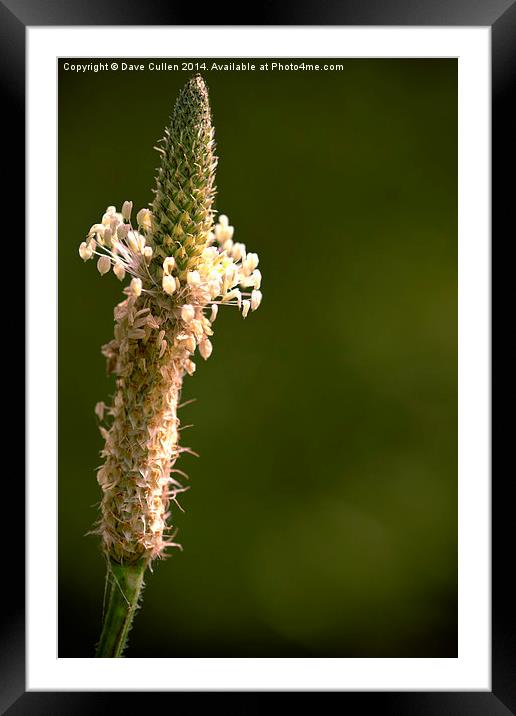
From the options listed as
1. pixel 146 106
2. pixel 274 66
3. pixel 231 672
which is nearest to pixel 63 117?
pixel 146 106

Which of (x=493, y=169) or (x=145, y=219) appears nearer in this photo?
(x=145, y=219)

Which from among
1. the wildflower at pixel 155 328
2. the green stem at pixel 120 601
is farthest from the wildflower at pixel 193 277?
the green stem at pixel 120 601

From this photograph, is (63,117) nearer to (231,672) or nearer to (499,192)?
(499,192)

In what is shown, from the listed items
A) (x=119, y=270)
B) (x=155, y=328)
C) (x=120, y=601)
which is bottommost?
(x=120, y=601)

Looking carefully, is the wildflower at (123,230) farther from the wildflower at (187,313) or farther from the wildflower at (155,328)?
the wildflower at (187,313)

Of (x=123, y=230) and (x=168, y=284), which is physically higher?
(x=123, y=230)

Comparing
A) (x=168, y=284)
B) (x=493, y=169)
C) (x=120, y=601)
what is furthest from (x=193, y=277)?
(x=493, y=169)

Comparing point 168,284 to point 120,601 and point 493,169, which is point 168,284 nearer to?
point 120,601

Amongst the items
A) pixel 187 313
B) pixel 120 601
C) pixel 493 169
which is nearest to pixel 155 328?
pixel 187 313
